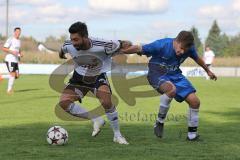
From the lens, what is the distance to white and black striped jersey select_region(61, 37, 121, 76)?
8.42 m

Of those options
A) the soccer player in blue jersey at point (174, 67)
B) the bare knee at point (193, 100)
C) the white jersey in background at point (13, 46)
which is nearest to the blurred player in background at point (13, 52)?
the white jersey in background at point (13, 46)

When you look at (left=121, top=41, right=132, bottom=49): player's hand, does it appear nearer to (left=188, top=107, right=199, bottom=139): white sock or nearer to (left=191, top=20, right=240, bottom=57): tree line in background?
(left=188, top=107, right=199, bottom=139): white sock

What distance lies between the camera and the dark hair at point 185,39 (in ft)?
27.7

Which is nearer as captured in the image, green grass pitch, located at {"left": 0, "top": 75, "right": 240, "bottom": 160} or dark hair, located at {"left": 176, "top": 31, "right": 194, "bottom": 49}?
green grass pitch, located at {"left": 0, "top": 75, "right": 240, "bottom": 160}

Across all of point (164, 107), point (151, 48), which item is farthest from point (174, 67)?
point (164, 107)

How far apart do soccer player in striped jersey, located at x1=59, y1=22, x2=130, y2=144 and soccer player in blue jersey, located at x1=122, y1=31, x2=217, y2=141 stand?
40cm

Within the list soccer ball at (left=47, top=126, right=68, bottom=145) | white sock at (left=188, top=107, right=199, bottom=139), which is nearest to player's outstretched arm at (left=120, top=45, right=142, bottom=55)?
white sock at (left=188, top=107, right=199, bottom=139)

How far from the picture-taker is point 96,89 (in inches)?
338

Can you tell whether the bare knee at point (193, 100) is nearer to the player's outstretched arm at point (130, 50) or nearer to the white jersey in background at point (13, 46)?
the player's outstretched arm at point (130, 50)

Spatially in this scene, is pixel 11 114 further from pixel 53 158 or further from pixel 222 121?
pixel 53 158

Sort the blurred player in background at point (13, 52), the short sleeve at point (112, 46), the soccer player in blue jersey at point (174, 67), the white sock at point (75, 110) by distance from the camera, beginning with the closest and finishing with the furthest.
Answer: the short sleeve at point (112, 46) → the soccer player in blue jersey at point (174, 67) → the white sock at point (75, 110) → the blurred player in background at point (13, 52)

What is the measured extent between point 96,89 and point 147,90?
6.90 m

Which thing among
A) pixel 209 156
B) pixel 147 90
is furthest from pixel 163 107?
A: pixel 147 90

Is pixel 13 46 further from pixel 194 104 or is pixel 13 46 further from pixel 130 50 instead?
pixel 194 104
